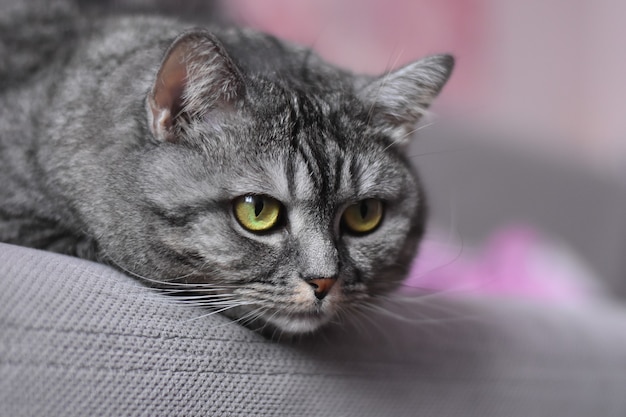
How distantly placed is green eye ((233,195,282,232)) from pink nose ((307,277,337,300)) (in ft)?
0.33

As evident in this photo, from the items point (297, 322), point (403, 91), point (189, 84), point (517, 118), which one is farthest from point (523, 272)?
point (189, 84)

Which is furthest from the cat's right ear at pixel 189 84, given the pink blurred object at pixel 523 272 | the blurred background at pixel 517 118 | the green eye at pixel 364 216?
the blurred background at pixel 517 118

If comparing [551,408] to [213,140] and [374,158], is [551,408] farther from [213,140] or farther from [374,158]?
[213,140]

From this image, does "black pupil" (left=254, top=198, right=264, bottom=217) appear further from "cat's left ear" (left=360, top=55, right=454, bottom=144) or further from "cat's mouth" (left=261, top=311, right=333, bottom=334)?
"cat's left ear" (left=360, top=55, right=454, bottom=144)

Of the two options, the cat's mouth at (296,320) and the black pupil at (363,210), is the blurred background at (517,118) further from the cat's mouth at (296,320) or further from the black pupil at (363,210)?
the cat's mouth at (296,320)

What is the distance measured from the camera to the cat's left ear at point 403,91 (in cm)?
103

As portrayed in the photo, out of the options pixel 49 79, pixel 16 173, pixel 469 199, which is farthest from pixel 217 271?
pixel 469 199

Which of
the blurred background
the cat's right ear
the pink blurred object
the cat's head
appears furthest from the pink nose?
the blurred background

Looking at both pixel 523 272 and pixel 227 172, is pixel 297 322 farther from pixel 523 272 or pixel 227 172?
pixel 523 272

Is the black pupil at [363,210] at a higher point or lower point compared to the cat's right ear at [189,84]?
lower

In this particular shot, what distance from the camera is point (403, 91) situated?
3.45 ft

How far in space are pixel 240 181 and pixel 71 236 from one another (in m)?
0.33

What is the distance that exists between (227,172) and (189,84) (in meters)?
0.13

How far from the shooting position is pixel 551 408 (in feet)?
4.07
